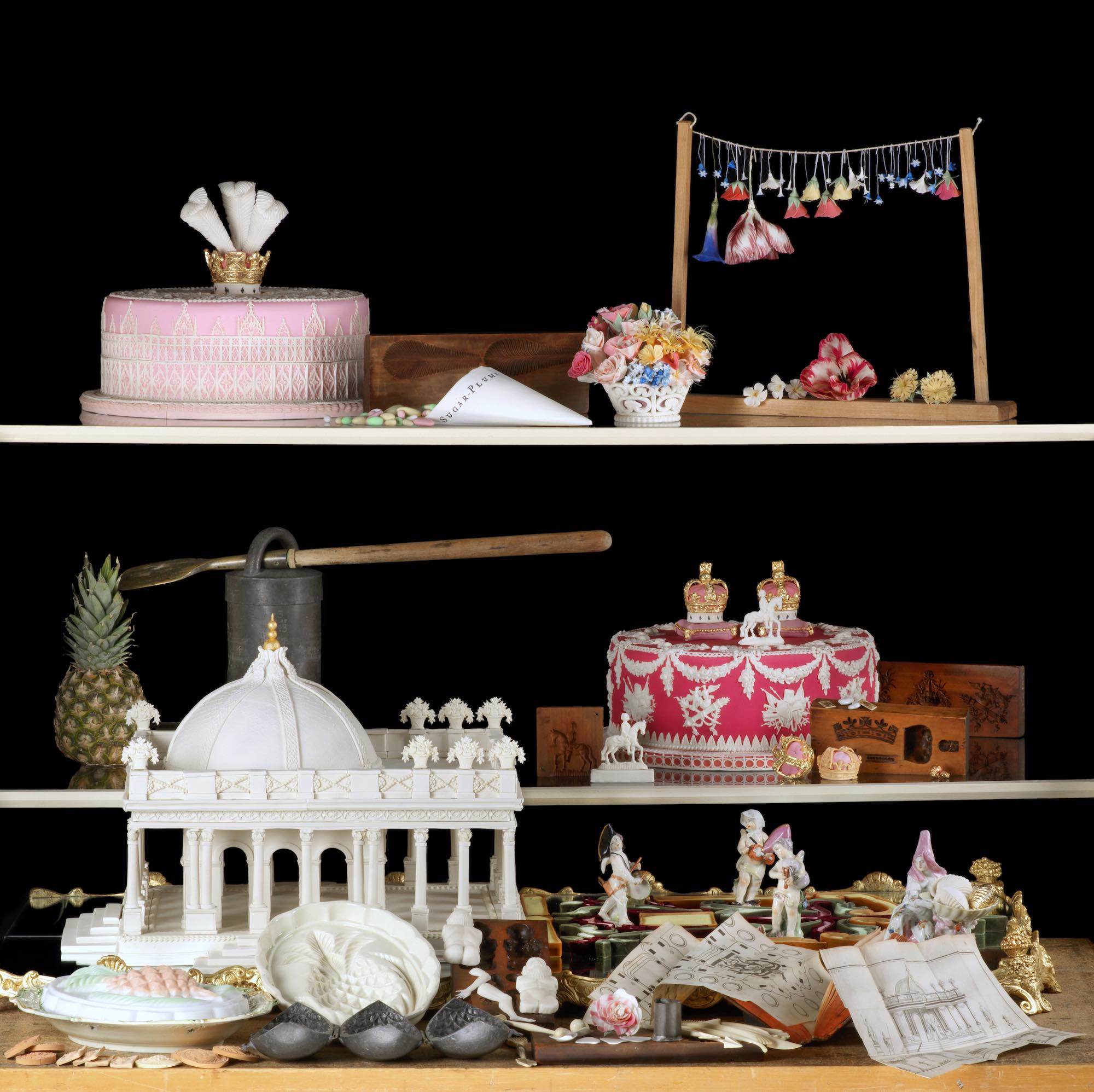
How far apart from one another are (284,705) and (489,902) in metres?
0.72

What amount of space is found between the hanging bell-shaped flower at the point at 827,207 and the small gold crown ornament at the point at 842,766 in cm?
127

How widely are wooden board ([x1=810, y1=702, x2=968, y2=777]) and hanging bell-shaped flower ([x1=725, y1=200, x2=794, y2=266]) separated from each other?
1.11 m

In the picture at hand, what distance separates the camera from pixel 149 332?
5953 millimetres

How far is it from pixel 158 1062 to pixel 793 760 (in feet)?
5.46

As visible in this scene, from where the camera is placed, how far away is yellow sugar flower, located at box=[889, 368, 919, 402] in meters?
6.16

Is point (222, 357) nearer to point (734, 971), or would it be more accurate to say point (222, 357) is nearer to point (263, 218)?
point (263, 218)

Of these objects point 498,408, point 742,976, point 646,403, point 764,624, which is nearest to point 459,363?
point 498,408

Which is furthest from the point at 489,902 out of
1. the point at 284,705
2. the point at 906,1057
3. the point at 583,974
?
the point at 906,1057

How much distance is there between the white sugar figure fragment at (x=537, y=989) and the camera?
5844 millimetres

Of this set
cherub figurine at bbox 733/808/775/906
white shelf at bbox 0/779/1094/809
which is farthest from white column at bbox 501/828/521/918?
cherub figurine at bbox 733/808/775/906

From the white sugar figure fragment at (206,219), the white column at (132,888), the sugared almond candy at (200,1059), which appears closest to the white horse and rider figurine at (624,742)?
the white column at (132,888)

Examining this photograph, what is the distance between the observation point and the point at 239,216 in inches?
239

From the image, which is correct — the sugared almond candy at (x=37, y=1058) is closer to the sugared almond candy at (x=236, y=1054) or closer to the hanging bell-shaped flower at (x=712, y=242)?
the sugared almond candy at (x=236, y=1054)

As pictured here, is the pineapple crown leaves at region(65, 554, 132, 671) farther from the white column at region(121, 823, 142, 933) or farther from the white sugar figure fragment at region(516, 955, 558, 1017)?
the white sugar figure fragment at region(516, 955, 558, 1017)
